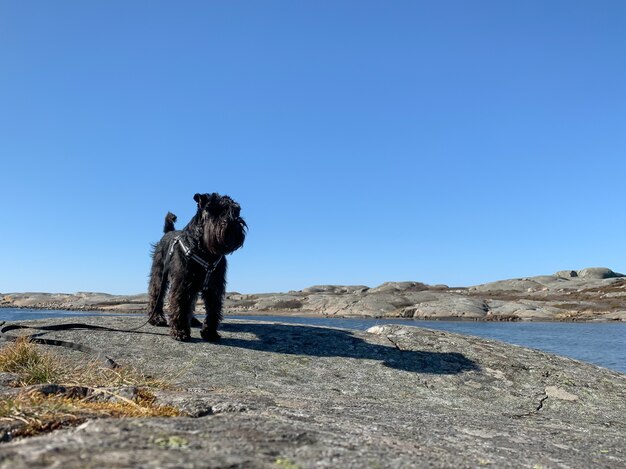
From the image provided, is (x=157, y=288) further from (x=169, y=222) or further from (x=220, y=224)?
(x=220, y=224)

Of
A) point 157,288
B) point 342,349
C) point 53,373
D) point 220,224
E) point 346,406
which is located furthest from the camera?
point 157,288

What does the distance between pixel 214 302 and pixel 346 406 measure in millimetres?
5022

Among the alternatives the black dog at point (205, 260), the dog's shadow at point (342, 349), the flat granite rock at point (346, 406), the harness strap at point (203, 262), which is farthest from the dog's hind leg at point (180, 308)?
the dog's shadow at point (342, 349)

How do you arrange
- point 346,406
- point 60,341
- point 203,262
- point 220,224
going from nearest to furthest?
point 346,406 → point 60,341 → point 220,224 → point 203,262

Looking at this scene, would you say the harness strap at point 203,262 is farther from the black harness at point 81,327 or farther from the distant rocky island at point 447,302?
the distant rocky island at point 447,302

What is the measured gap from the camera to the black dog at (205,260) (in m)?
8.78

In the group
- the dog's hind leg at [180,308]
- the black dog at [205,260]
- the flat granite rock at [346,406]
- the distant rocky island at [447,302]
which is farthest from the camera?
the distant rocky island at [447,302]

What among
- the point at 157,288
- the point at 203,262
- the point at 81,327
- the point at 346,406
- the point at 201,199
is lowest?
the point at 346,406

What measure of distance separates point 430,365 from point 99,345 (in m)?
4.99

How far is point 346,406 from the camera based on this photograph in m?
4.68

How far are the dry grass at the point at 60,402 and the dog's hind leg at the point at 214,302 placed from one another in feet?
11.7

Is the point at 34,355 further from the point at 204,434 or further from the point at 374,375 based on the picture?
the point at 374,375

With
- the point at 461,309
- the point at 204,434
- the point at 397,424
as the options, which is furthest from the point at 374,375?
the point at 461,309

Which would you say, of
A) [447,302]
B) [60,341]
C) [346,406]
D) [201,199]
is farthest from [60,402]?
[447,302]
